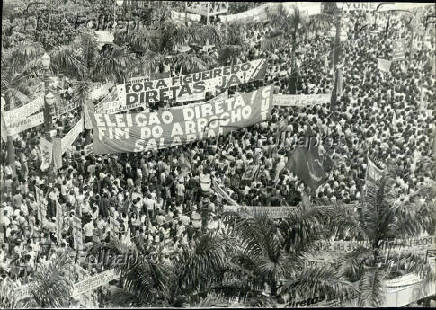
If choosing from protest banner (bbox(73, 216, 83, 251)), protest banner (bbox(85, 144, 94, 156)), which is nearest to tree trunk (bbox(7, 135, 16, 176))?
protest banner (bbox(85, 144, 94, 156))

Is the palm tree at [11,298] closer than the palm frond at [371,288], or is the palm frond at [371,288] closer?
the palm tree at [11,298]

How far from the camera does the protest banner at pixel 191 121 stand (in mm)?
12719

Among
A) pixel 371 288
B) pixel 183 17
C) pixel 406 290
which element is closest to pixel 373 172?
pixel 371 288

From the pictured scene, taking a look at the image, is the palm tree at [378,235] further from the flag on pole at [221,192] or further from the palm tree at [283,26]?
the palm tree at [283,26]

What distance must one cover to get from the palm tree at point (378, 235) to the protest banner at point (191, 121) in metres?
2.03

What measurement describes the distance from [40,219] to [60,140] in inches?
47.5

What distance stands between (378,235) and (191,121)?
3264 mm

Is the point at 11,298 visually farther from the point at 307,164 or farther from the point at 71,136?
the point at 307,164

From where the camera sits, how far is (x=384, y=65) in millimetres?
12742

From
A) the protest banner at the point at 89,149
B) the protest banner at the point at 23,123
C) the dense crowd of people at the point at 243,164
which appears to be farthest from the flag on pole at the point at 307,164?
the protest banner at the point at 23,123

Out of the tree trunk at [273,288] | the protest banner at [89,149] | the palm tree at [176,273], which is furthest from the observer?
the protest banner at [89,149]

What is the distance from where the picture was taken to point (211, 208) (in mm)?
12625

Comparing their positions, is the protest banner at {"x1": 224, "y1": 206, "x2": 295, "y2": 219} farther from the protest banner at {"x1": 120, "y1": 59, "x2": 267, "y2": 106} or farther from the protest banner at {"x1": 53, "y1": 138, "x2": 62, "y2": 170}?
the protest banner at {"x1": 53, "y1": 138, "x2": 62, "y2": 170}

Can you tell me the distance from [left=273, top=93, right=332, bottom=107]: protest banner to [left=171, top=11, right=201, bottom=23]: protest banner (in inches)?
65.3
